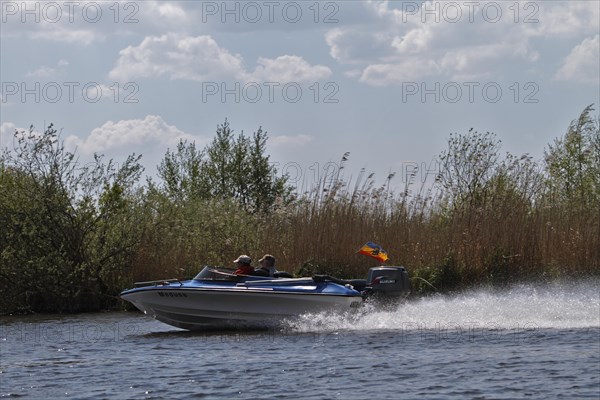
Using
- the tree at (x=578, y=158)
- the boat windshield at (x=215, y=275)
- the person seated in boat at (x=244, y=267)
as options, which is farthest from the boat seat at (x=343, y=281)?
the tree at (x=578, y=158)

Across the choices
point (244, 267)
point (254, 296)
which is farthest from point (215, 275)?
point (254, 296)

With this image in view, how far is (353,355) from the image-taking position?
15.5m

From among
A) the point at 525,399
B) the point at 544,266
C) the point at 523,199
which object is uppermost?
the point at 523,199

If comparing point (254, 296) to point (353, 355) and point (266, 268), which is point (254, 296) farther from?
point (353, 355)

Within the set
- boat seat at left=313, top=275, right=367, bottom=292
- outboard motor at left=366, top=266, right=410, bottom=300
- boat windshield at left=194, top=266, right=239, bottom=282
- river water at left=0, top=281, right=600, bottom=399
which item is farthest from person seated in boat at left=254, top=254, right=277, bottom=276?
outboard motor at left=366, top=266, right=410, bottom=300

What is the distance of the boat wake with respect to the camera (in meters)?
17.2

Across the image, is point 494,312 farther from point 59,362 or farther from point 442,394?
point 59,362

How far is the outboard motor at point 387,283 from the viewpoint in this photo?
18281 millimetres

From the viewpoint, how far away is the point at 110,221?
26.4 m

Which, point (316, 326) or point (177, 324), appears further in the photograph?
point (177, 324)

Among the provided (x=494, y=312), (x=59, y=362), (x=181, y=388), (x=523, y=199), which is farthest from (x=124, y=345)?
(x=523, y=199)

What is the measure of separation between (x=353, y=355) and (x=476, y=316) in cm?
343

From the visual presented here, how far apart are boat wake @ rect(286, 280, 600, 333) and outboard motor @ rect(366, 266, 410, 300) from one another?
0.29 metres

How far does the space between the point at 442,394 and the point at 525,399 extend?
970 millimetres
